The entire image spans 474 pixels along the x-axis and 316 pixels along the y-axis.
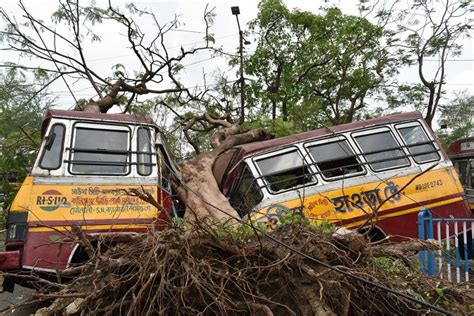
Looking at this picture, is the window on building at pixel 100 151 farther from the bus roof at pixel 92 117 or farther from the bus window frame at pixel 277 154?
the bus window frame at pixel 277 154

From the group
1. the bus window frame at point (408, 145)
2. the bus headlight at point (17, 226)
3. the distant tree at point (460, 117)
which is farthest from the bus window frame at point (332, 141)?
the distant tree at point (460, 117)

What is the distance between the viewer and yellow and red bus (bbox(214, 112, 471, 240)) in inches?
222

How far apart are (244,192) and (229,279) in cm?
317

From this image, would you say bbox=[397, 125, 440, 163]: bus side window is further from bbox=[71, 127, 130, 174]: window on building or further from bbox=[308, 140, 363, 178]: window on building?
bbox=[71, 127, 130, 174]: window on building

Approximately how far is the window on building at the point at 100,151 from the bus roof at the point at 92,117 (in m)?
0.15

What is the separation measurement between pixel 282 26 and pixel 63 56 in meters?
7.23

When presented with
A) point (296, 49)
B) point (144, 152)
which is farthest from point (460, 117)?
point (144, 152)

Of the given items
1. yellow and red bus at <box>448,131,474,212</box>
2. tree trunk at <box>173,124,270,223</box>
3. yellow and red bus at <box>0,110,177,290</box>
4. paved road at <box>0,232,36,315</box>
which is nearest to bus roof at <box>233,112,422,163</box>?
tree trunk at <box>173,124,270,223</box>

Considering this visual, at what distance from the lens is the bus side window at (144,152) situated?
5.09 m

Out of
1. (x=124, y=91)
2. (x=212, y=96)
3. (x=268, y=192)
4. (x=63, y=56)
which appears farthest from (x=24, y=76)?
(x=268, y=192)

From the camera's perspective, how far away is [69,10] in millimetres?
8688

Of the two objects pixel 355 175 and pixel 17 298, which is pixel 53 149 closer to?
pixel 17 298

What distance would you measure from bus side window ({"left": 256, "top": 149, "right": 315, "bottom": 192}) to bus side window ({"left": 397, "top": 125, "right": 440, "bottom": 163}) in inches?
65.9

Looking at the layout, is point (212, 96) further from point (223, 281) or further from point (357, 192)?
point (223, 281)
